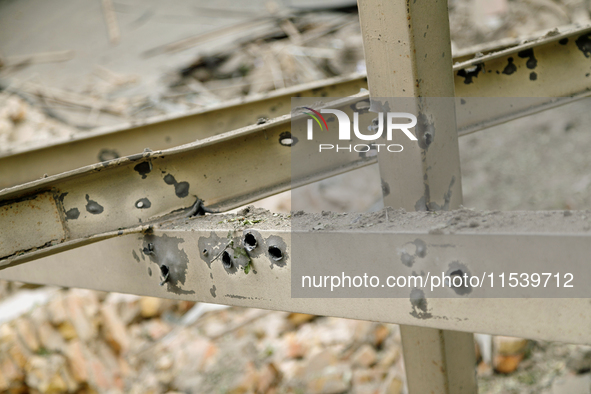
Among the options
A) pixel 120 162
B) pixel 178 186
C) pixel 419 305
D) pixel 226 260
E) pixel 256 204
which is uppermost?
pixel 120 162

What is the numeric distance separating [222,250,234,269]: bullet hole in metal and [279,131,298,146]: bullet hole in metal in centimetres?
46

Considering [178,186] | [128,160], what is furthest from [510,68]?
[128,160]

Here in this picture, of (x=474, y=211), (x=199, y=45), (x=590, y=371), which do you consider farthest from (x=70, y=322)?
(x=199, y=45)

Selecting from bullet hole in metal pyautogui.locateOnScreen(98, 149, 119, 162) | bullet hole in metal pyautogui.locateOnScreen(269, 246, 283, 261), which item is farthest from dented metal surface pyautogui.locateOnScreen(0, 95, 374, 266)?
bullet hole in metal pyautogui.locateOnScreen(98, 149, 119, 162)

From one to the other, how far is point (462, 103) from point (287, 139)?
0.76m

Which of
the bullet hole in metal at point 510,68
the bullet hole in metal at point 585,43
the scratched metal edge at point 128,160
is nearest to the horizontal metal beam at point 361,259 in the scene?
the scratched metal edge at point 128,160

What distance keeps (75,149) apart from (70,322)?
2.32m

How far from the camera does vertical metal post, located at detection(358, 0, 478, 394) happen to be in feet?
3.95

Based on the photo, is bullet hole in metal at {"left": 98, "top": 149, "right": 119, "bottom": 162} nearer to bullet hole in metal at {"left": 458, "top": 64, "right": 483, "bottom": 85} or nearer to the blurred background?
the blurred background

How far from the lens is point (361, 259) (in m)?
1.03

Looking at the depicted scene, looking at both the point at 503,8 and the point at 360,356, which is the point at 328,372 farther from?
the point at 503,8

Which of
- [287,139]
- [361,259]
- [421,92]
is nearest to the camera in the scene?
[361,259]

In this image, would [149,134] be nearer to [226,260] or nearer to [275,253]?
[226,260]

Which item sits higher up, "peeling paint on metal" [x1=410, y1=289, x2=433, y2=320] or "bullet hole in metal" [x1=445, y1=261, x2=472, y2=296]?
"bullet hole in metal" [x1=445, y1=261, x2=472, y2=296]
